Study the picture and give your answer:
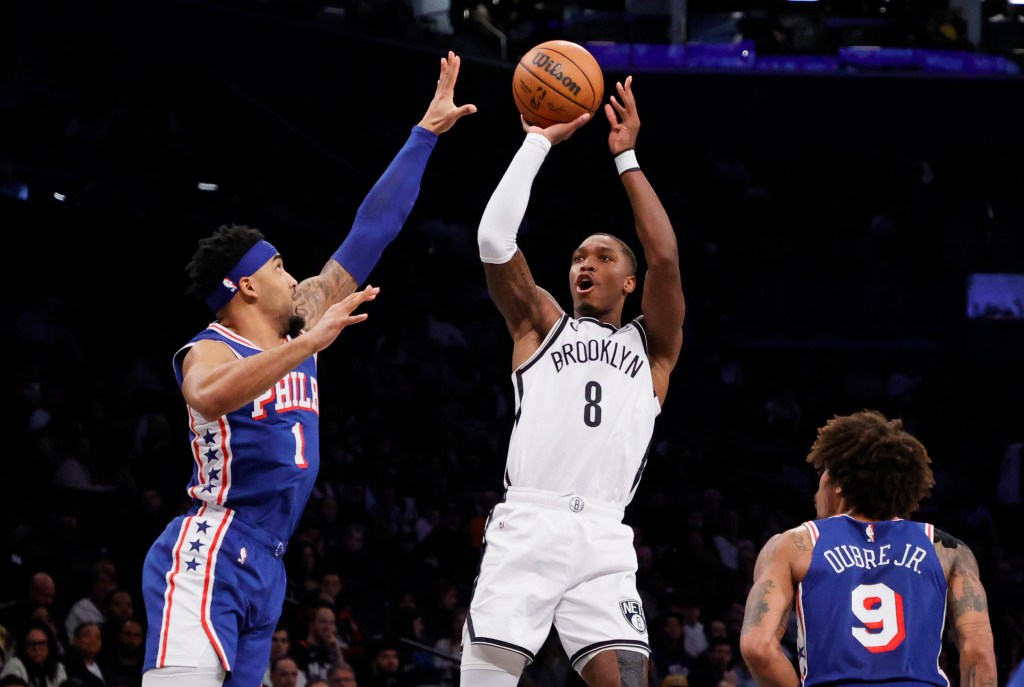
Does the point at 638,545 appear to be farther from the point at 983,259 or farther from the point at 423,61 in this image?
the point at 983,259

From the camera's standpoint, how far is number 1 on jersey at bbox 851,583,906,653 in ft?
13.8

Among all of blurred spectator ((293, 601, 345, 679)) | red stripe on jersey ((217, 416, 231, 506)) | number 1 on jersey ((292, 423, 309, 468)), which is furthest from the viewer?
blurred spectator ((293, 601, 345, 679))

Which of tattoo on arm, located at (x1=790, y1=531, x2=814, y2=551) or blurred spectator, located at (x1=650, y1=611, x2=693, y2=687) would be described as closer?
tattoo on arm, located at (x1=790, y1=531, x2=814, y2=551)

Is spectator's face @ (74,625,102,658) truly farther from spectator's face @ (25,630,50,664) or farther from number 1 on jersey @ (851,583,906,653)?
number 1 on jersey @ (851,583,906,653)

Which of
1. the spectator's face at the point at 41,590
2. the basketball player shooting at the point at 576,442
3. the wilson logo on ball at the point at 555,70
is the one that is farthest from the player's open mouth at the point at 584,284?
the spectator's face at the point at 41,590

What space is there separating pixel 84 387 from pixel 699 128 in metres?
9.01

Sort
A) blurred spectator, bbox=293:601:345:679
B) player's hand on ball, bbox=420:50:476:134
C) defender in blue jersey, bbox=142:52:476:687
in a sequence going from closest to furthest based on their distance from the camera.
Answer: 1. defender in blue jersey, bbox=142:52:476:687
2. player's hand on ball, bbox=420:50:476:134
3. blurred spectator, bbox=293:601:345:679

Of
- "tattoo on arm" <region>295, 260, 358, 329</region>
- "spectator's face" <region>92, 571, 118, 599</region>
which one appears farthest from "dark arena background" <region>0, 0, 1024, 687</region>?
"tattoo on arm" <region>295, 260, 358, 329</region>

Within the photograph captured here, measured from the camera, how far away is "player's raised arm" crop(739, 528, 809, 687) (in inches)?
163

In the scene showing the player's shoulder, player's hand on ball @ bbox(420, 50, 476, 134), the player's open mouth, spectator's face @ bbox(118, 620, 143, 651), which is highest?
player's hand on ball @ bbox(420, 50, 476, 134)

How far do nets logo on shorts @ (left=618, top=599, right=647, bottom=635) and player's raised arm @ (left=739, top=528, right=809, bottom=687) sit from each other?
65cm

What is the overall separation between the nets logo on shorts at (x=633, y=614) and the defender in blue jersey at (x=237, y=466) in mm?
1203

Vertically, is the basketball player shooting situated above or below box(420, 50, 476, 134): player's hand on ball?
below

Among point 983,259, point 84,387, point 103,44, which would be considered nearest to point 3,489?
point 84,387
